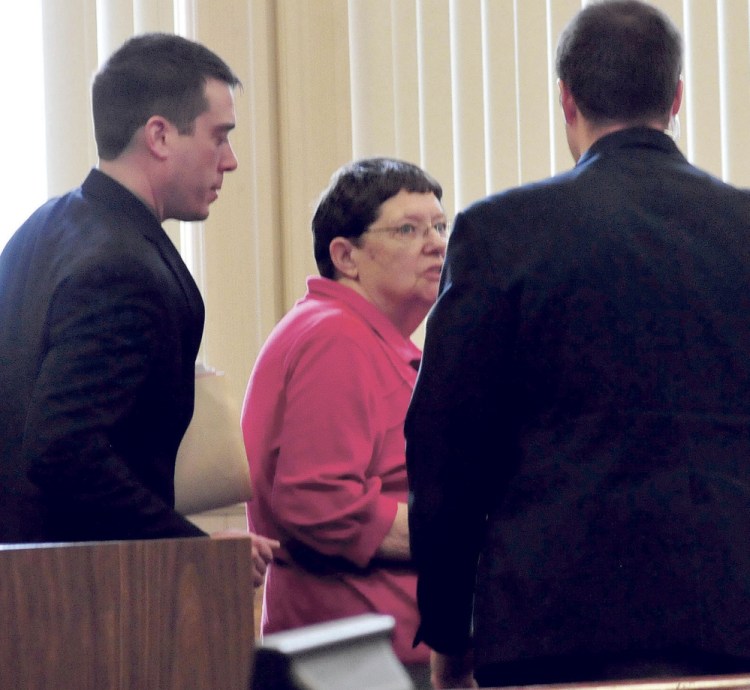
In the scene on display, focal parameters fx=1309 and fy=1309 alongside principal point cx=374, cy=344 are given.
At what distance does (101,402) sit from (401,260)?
68 cm

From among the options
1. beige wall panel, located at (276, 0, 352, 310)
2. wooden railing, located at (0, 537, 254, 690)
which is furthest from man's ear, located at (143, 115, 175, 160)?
beige wall panel, located at (276, 0, 352, 310)

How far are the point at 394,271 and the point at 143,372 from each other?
59 centimetres

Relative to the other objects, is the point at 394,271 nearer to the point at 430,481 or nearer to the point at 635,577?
the point at 430,481

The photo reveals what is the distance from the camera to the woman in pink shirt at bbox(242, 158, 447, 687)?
76.3 inches

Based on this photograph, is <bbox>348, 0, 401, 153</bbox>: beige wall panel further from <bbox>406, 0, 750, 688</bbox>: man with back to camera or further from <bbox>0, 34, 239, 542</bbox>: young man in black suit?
<bbox>406, 0, 750, 688</bbox>: man with back to camera

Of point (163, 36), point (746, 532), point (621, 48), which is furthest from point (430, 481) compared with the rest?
point (163, 36)

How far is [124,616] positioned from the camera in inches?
47.9

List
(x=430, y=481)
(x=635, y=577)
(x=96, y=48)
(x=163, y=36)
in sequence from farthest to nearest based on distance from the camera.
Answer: (x=96, y=48) < (x=163, y=36) < (x=430, y=481) < (x=635, y=577)

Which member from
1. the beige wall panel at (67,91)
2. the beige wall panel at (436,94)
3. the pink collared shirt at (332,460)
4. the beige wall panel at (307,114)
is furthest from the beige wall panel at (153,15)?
the pink collared shirt at (332,460)

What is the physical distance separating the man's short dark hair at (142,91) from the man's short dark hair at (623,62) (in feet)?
2.11

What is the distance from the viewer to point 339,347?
2.00 m

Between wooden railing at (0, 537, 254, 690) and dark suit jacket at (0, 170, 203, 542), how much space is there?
0.45m

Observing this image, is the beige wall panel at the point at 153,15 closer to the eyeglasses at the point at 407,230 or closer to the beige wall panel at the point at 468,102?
the beige wall panel at the point at 468,102

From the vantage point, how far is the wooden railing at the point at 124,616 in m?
1.20
